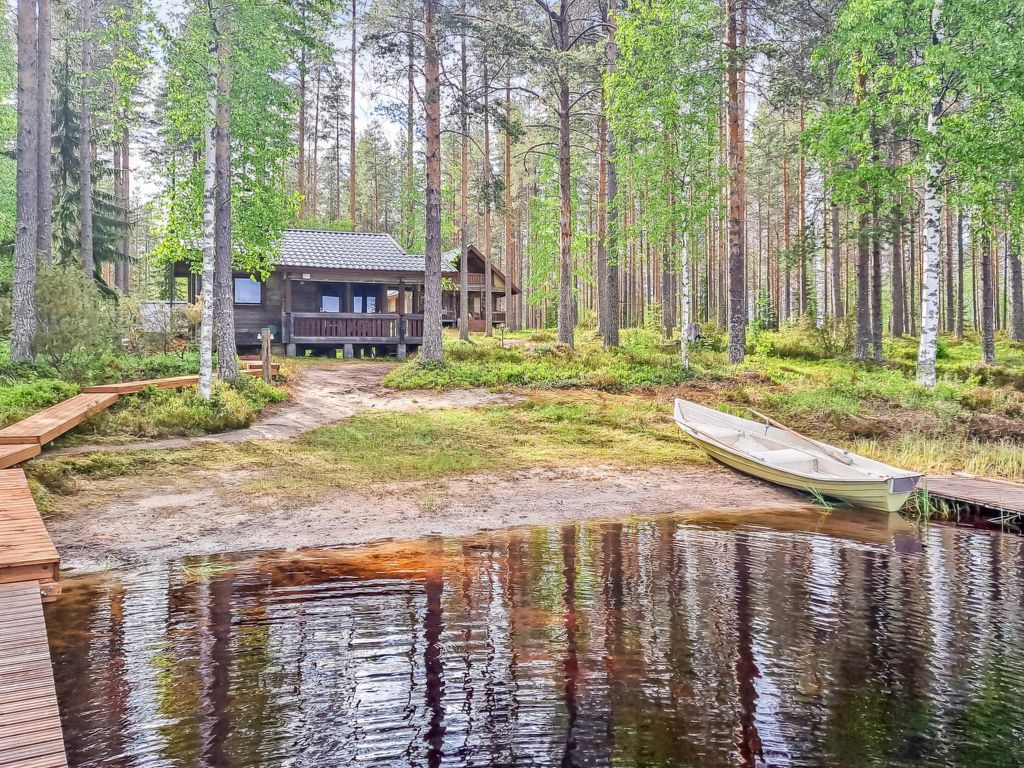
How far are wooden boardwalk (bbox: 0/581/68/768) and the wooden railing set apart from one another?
66.9 feet

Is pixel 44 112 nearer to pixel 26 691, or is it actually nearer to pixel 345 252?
pixel 345 252

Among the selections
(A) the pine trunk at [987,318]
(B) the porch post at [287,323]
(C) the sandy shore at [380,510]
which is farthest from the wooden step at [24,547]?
(A) the pine trunk at [987,318]

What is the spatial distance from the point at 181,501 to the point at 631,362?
13.8 meters

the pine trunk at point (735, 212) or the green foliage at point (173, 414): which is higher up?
the pine trunk at point (735, 212)

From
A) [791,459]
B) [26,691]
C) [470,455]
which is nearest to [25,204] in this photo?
[470,455]

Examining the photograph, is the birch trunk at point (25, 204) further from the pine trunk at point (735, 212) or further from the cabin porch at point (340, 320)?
the pine trunk at point (735, 212)

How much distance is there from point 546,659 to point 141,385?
37.2 feet

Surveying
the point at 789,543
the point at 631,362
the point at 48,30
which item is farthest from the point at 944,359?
the point at 48,30

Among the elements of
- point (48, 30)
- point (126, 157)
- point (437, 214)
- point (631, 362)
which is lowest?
point (631, 362)

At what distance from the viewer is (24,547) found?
506 centimetres

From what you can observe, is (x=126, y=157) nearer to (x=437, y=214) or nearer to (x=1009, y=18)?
(x=437, y=214)

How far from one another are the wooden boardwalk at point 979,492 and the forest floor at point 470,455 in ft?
2.69

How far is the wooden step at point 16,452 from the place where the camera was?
25.7ft

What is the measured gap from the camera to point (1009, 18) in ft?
46.7
